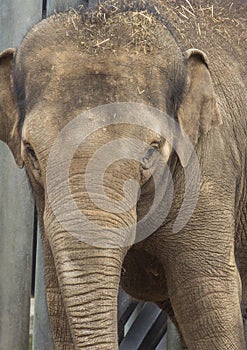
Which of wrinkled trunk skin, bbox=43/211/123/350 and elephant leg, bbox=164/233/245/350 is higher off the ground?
wrinkled trunk skin, bbox=43/211/123/350

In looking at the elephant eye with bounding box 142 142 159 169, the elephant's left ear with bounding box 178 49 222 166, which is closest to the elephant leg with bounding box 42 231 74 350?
the elephant eye with bounding box 142 142 159 169

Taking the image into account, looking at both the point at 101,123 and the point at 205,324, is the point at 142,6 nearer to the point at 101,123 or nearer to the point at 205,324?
the point at 101,123

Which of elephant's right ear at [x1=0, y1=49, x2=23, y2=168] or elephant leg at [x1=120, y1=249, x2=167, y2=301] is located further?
elephant leg at [x1=120, y1=249, x2=167, y2=301]

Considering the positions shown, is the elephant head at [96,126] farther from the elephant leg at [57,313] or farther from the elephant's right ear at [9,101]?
the elephant leg at [57,313]

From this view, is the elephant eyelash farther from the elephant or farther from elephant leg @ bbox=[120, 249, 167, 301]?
elephant leg @ bbox=[120, 249, 167, 301]

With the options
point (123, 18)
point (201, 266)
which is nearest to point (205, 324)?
point (201, 266)

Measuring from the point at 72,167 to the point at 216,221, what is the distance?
0.85 metres

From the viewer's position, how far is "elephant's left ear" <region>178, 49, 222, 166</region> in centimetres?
579

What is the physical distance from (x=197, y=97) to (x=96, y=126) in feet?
1.73

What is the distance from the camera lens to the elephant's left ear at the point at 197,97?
5.79 metres

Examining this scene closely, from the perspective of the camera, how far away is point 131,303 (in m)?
8.18

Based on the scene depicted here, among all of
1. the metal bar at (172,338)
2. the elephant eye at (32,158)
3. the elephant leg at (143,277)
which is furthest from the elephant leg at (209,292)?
the metal bar at (172,338)

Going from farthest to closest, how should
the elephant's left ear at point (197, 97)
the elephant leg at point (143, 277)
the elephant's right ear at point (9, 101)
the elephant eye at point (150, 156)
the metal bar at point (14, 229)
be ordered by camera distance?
the metal bar at point (14, 229), the elephant leg at point (143, 277), the elephant's right ear at point (9, 101), the elephant's left ear at point (197, 97), the elephant eye at point (150, 156)

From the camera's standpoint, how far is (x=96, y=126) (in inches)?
214
